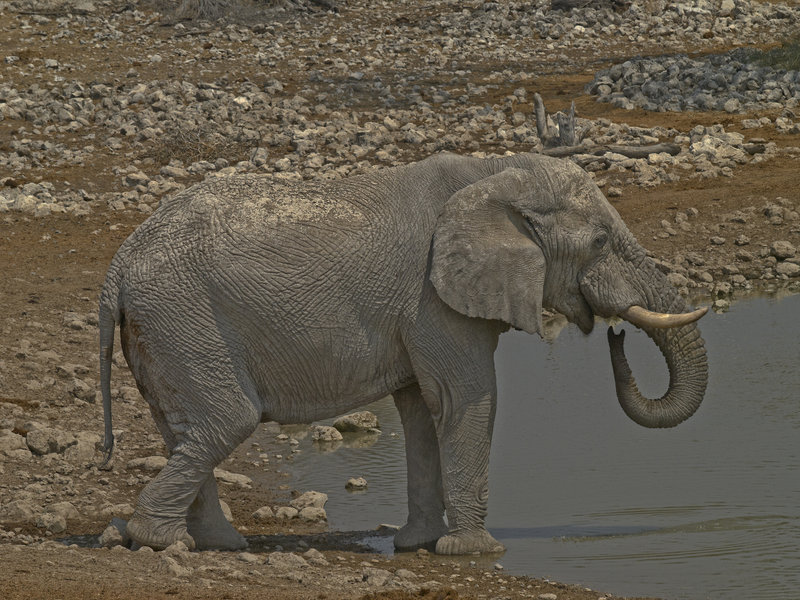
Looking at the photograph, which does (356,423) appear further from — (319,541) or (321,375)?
(321,375)

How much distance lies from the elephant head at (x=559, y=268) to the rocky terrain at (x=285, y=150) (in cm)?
147

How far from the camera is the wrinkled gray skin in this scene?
26.8 ft

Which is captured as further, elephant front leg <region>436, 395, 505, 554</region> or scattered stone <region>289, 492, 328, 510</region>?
scattered stone <region>289, 492, 328, 510</region>

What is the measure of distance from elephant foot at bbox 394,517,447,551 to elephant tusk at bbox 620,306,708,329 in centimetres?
169

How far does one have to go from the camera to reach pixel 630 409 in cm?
868

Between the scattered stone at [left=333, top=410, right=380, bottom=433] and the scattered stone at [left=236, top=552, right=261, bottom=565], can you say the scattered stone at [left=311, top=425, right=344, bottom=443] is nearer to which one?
the scattered stone at [left=333, top=410, right=380, bottom=433]

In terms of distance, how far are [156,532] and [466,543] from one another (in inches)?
68.9

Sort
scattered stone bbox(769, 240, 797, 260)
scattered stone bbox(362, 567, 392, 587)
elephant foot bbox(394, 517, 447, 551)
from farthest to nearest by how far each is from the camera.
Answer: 1. scattered stone bbox(769, 240, 797, 260)
2. elephant foot bbox(394, 517, 447, 551)
3. scattered stone bbox(362, 567, 392, 587)

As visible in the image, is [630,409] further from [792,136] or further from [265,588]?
[792,136]

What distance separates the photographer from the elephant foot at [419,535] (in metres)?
8.79

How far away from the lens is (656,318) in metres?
8.29

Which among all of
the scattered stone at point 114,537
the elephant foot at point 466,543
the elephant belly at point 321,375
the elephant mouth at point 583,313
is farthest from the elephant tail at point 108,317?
the elephant mouth at point 583,313

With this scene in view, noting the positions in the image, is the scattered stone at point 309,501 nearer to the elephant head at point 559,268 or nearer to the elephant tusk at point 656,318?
the elephant head at point 559,268

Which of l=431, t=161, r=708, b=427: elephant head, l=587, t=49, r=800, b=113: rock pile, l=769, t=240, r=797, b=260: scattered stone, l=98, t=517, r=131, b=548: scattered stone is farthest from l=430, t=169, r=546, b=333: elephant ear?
l=587, t=49, r=800, b=113: rock pile
